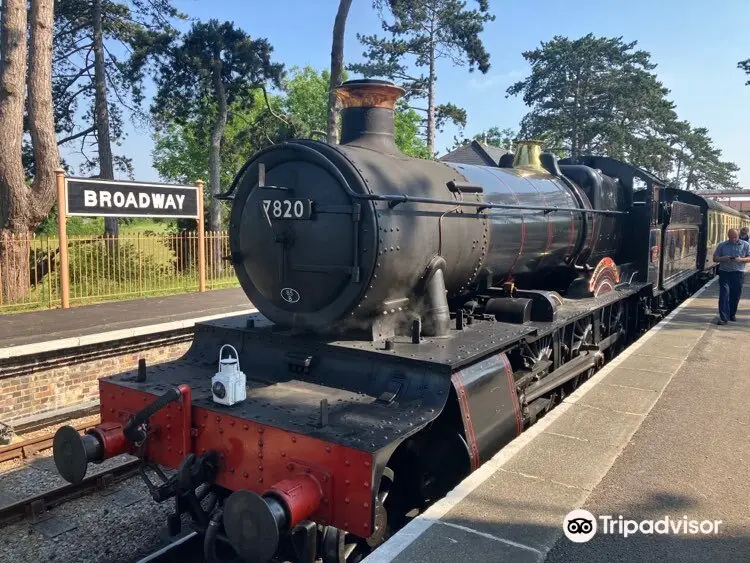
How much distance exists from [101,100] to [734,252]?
18268 mm

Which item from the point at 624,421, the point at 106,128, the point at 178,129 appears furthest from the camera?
the point at 178,129

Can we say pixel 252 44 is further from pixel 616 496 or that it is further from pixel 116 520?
pixel 616 496

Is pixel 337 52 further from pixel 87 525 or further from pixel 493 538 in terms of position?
pixel 493 538

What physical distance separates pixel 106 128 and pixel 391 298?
18.4 m

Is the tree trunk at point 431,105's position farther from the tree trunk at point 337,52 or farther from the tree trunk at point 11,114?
the tree trunk at point 11,114

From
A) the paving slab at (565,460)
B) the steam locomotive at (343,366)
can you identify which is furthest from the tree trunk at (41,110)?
the paving slab at (565,460)

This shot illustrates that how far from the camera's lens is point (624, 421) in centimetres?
454

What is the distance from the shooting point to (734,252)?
9.33m

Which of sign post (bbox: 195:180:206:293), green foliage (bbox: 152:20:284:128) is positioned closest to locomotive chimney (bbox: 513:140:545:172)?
sign post (bbox: 195:180:206:293)

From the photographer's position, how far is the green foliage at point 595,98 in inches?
1344

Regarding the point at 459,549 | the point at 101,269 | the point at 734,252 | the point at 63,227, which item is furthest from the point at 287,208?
the point at 101,269

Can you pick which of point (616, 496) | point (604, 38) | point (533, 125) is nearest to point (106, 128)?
point (616, 496)

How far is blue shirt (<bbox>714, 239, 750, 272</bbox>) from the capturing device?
9.16 metres

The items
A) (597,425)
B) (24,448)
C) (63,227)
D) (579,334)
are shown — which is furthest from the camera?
(63,227)
